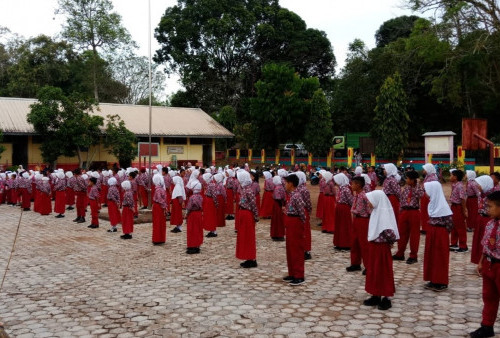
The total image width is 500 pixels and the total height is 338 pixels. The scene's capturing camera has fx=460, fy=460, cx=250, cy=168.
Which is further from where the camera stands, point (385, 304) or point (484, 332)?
point (385, 304)

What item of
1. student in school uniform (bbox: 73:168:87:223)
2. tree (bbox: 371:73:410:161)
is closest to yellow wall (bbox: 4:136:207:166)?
tree (bbox: 371:73:410:161)

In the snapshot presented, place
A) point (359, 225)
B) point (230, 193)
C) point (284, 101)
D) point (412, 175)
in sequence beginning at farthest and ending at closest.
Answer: point (284, 101)
point (230, 193)
point (412, 175)
point (359, 225)

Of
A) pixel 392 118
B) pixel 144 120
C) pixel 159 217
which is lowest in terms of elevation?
pixel 159 217

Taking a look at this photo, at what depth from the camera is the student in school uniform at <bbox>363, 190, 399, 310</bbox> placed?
20.0 feet

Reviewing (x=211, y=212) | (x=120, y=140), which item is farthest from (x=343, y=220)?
(x=120, y=140)

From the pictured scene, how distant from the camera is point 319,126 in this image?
3266 cm

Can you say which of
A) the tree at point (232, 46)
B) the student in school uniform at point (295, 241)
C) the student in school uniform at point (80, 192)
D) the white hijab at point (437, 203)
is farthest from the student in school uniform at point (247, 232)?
the tree at point (232, 46)

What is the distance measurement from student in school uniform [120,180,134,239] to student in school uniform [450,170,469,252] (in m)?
7.40

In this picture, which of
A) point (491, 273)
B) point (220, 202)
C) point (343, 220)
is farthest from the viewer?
point (220, 202)

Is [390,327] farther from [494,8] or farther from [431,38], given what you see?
[431,38]

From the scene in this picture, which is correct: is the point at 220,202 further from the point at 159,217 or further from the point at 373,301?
the point at 373,301

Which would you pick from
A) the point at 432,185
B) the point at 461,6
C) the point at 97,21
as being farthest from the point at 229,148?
the point at 432,185

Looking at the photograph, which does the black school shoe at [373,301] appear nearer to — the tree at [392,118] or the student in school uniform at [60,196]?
the student in school uniform at [60,196]

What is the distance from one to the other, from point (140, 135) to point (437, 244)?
25.3 meters
